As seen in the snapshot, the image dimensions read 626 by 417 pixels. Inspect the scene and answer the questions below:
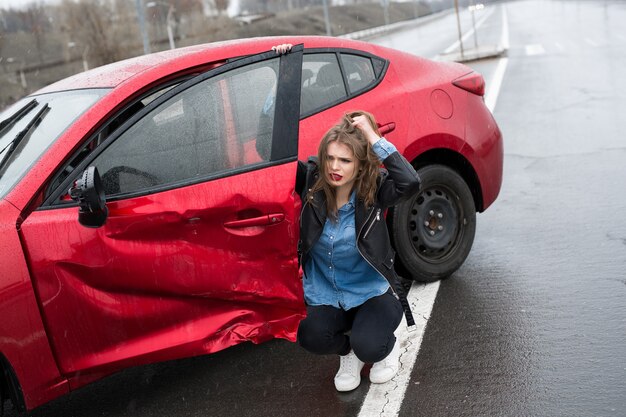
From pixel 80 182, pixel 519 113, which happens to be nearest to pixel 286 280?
pixel 80 182

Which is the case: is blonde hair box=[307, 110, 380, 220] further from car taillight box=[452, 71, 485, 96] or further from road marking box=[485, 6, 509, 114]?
road marking box=[485, 6, 509, 114]

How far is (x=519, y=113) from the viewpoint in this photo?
36.9ft

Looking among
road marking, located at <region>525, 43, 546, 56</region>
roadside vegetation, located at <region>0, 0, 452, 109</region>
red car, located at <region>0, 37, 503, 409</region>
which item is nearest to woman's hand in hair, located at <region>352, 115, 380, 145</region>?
red car, located at <region>0, 37, 503, 409</region>

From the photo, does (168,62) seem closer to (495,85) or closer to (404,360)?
(404,360)

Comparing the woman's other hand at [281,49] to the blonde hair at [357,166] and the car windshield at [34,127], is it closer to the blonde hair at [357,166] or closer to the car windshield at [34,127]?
the blonde hair at [357,166]

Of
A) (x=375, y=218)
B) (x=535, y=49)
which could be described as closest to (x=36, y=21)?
(x=535, y=49)

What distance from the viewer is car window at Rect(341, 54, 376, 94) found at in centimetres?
430

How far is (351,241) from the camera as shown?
3.51m

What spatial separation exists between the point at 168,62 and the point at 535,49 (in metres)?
20.5

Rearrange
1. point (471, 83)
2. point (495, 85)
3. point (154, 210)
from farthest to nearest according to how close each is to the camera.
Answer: point (495, 85) < point (471, 83) < point (154, 210)

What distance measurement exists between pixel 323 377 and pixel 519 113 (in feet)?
27.2

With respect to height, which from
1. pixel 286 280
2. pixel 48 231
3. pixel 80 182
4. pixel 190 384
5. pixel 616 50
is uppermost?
pixel 80 182

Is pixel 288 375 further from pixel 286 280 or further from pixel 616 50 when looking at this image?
pixel 616 50

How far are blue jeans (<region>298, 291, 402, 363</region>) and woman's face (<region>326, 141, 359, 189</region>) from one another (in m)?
0.59
